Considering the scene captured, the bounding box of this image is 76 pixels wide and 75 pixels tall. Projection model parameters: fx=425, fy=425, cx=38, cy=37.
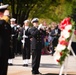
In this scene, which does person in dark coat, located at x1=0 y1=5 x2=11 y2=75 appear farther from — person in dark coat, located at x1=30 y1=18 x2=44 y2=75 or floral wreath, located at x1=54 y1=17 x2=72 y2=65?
person in dark coat, located at x1=30 y1=18 x2=44 y2=75

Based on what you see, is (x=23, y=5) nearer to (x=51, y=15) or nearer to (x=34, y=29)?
(x=51, y=15)

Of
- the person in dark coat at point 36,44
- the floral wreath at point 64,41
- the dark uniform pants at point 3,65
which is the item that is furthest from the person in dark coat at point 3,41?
the person in dark coat at point 36,44

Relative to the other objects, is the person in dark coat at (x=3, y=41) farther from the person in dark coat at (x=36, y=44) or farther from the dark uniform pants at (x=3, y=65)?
the person in dark coat at (x=36, y=44)

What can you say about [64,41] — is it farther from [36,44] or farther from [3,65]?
[36,44]

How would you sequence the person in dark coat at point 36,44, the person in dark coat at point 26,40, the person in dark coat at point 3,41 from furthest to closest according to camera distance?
the person in dark coat at point 26,40
the person in dark coat at point 36,44
the person in dark coat at point 3,41

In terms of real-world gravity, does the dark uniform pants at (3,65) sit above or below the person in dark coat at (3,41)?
below

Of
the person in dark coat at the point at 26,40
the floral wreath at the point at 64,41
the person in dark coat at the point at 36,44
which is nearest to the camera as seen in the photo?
the floral wreath at the point at 64,41

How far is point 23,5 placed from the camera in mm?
39688

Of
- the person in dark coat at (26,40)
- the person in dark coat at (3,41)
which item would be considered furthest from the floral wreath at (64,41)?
the person in dark coat at (26,40)

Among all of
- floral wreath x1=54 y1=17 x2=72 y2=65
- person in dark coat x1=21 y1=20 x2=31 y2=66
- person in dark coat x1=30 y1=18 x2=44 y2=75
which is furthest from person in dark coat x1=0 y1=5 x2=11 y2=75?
person in dark coat x1=21 y1=20 x2=31 y2=66

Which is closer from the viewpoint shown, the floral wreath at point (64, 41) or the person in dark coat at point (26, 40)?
the floral wreath at point (64, 41)

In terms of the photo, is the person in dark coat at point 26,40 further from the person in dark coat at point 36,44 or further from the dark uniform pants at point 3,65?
the dark uniform pants at point 3,65

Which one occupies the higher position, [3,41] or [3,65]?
[3,41]

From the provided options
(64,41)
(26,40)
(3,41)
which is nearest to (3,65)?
(3,41)
